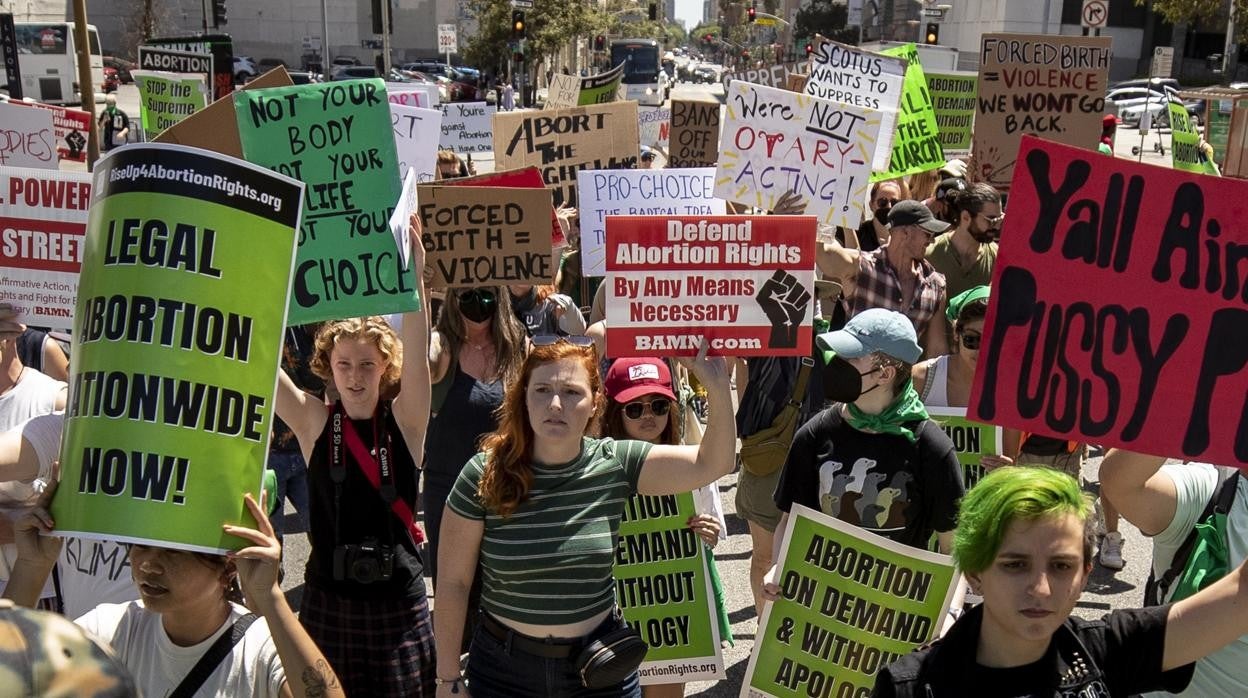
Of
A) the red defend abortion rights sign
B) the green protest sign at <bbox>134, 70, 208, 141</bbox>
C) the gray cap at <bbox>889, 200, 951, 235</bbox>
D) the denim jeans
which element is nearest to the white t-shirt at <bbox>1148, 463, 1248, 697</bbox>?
the red defend abortion rights sign

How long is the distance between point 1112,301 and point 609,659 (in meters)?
1.57

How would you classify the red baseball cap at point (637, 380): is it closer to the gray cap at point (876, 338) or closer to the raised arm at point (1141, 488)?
the gray cap at point (876, 338)

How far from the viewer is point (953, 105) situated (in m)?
11.6

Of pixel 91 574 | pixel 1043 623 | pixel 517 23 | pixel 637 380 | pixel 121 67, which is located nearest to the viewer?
pixel 1043 623

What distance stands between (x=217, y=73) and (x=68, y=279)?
12829 mm

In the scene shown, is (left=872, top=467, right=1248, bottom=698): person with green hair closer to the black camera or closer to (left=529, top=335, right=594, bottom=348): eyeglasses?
(left=529, top=335, right=594, bottom=348): eyeglasses

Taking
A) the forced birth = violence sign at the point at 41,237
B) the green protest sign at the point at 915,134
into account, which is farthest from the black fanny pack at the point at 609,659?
the green protest sign at the point at 915,134

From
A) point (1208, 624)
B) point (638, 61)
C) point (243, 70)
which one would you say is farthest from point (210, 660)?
point (243, 70)

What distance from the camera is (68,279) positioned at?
4.85m

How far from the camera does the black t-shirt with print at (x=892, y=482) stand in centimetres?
400

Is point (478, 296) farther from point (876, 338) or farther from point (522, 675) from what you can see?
point (522, 675)

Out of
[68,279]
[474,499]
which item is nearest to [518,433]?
[474,499]

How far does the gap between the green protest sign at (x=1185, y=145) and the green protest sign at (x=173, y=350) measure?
30.5 feet

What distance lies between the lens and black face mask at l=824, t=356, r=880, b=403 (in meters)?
4.00
